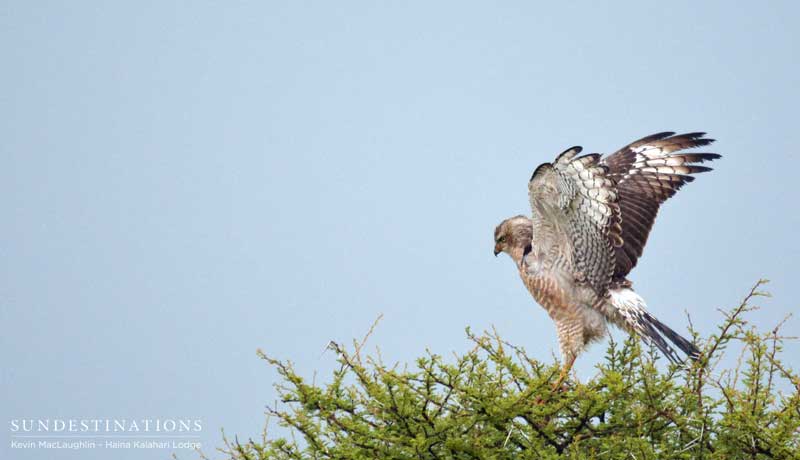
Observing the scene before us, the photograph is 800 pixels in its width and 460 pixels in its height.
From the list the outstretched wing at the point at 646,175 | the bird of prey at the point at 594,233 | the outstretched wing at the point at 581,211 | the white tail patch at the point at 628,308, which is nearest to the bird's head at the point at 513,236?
the bird of prey at the point at 594,233

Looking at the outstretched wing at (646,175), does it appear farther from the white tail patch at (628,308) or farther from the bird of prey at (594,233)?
the white tail patch at (628,308)

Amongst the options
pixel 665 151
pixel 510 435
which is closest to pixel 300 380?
pixel 510 435

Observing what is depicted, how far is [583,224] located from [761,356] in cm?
213

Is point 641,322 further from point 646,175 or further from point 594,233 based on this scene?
point 646,175

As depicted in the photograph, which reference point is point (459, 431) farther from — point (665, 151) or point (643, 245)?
point (665, 151)

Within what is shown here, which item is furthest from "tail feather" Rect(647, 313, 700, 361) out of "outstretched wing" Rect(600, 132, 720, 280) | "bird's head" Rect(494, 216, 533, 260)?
"bird's head" Rect(494, 216, 533, 260)

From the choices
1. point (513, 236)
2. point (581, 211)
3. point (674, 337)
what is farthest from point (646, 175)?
point (674, 337)

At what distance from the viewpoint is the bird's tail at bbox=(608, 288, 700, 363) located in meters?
6.73

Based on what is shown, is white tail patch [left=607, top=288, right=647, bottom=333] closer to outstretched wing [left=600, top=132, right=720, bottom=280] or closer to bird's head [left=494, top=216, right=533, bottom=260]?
outstretched wing [left=600, top=132, right=720, bottom=280]

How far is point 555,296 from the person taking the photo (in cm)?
766

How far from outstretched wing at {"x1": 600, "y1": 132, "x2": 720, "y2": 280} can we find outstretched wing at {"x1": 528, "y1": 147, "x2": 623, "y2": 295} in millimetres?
400

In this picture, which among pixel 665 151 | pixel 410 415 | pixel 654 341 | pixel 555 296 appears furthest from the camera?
pixel 665 151

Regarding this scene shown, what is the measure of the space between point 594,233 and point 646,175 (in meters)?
1.23

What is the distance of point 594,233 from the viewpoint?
23.7 ft
